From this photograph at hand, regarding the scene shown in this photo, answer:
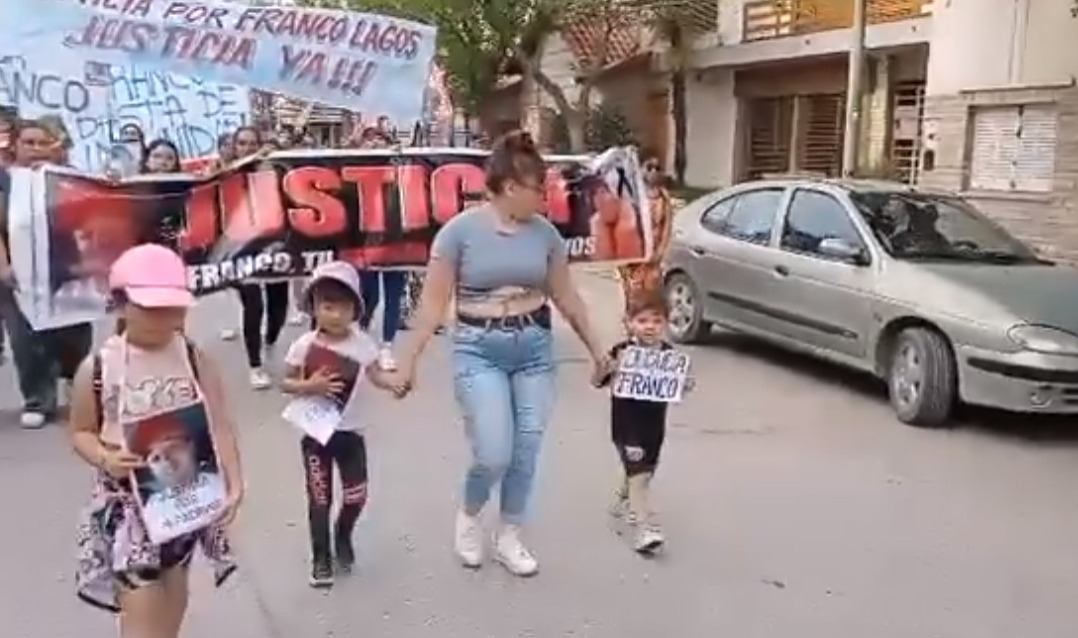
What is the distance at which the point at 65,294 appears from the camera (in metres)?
7.09

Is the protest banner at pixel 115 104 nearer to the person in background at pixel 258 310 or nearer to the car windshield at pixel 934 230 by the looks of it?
the person in background at pixel 258 310

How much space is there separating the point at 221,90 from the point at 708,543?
6.47 meters

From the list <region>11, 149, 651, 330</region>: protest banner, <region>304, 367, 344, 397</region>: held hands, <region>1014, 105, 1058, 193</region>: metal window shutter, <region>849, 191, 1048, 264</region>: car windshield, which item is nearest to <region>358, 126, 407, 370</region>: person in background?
<region>11, 149, 651, 330</region>: protest banner

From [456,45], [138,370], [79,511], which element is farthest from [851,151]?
[138,370]

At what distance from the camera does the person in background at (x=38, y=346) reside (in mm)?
7207

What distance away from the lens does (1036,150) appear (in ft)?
45.6

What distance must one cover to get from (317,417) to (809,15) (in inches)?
719

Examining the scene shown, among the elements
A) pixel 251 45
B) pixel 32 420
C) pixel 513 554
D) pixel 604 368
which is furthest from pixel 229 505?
pixel 251 45

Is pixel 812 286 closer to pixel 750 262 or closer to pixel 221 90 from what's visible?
pixel 750 262

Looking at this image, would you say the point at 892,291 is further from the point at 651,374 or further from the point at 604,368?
the point at 604,368

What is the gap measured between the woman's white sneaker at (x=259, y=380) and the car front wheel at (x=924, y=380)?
3.94 m

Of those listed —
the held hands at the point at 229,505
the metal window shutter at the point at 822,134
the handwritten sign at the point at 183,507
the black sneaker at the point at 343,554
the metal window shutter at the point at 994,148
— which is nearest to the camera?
the handwritten sign at the point at 183,507

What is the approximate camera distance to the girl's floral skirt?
3100mm

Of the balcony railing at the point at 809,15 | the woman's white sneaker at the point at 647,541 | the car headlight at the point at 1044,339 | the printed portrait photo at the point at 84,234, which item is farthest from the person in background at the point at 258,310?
the balcony railing at the point at 809,15
